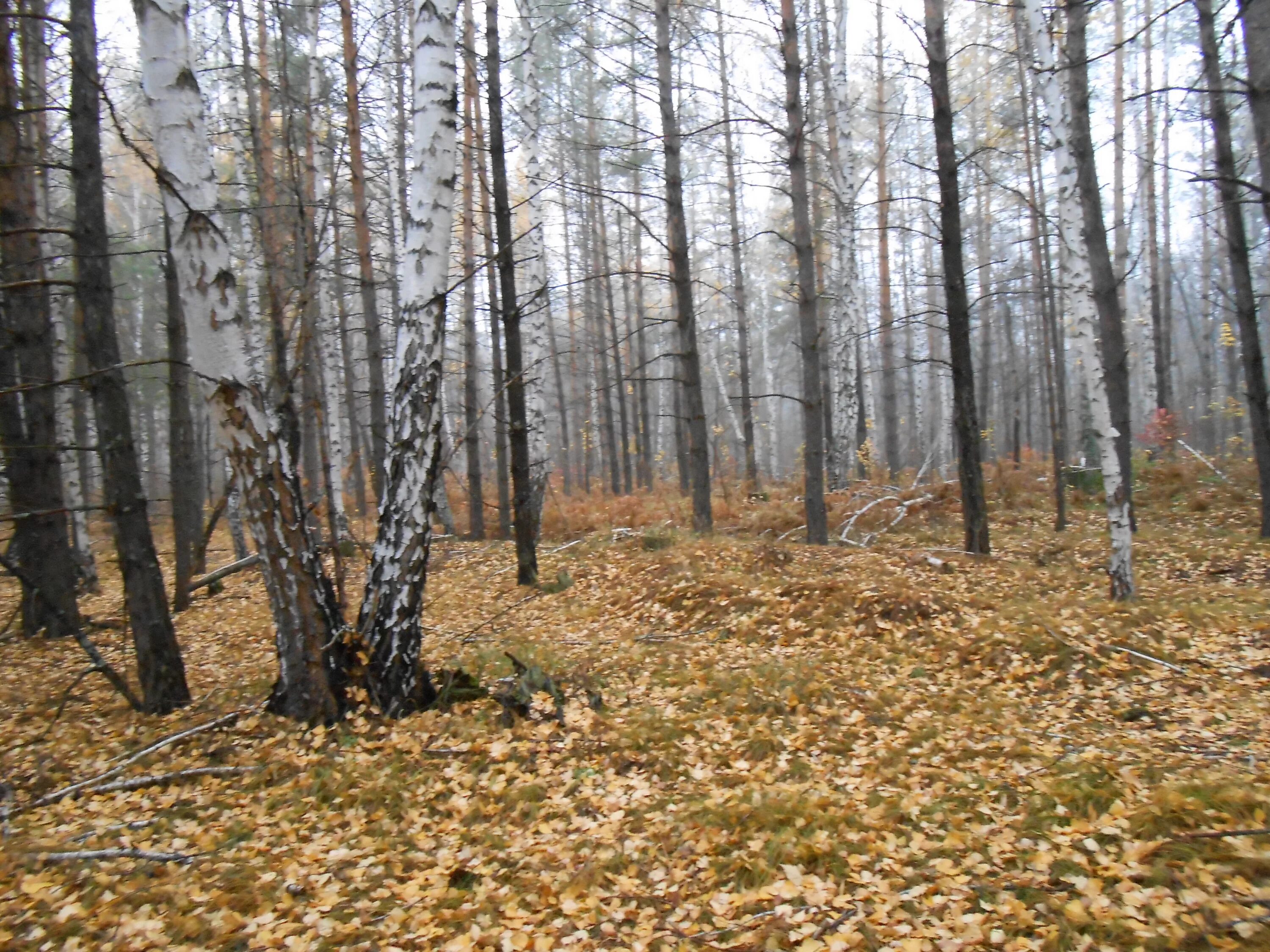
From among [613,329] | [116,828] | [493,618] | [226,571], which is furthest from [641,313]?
[116,828]

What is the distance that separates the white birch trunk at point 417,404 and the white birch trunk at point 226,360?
1.35 ft

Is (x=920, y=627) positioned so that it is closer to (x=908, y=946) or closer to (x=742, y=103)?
(x=908, y=946)

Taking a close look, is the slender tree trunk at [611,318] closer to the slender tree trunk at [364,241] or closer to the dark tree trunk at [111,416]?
the slender tree trunk at [364,241]

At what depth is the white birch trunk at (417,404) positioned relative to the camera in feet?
17.7

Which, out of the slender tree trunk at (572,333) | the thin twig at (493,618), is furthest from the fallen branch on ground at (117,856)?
the slender tree trunk at (572,333)

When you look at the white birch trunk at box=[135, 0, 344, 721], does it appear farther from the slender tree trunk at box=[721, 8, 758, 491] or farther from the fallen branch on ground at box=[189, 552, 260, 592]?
the slender tree trunk at box=[721, 8, 758, 491]

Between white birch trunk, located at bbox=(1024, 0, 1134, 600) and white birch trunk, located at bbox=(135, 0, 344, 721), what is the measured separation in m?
7.25

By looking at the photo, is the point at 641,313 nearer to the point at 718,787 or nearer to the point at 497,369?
the point at 497,369

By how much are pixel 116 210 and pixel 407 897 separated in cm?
3236

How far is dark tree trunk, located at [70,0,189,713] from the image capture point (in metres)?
5.37

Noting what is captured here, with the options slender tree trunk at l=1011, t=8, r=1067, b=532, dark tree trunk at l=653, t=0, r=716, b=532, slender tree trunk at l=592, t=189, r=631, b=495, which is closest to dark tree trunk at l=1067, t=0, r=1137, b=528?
slender tree trunk at l=1011, t=8, r=1067, b=532

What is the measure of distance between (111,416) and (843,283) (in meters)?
13.9

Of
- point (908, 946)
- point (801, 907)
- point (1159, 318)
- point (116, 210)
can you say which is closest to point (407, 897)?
point (801, 907)

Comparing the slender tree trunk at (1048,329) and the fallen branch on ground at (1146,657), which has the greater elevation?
the slender tree trunk at (1048,329)
